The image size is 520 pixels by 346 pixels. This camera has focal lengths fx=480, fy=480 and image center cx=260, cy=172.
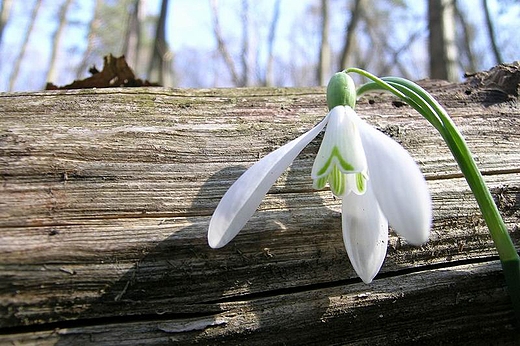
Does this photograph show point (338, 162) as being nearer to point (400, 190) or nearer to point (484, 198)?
point (400, 190)

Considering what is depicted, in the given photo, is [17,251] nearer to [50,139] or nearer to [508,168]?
[50,139]

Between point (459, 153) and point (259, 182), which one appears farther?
point (459, 153)

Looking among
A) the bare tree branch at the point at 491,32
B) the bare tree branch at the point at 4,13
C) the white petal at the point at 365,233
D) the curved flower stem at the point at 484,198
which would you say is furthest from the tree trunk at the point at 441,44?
the bare tree branch at the point at 4,13

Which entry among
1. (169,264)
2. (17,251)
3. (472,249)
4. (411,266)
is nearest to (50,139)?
(17,251)

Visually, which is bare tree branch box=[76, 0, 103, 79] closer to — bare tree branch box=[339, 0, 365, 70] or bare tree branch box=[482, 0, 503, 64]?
bare tree branch box=[339, 0, 365, 70]

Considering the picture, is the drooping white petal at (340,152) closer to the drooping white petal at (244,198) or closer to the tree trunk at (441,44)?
the drooping white petal at (244,198)

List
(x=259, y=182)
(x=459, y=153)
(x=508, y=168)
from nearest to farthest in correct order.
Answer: (x=259, y=182), (x=459, y=153), (x=508, y=168)

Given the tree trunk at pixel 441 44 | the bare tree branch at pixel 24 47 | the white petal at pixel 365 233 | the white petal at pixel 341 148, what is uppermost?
the bare tree branch at pixel 24 47
